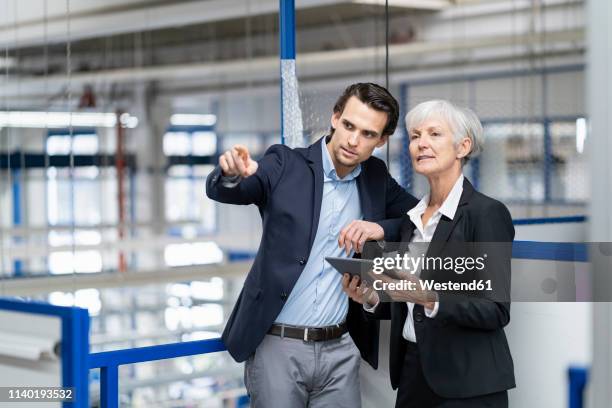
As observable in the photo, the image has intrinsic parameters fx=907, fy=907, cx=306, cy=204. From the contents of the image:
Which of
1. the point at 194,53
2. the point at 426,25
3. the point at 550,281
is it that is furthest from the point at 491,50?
the point at 550,281

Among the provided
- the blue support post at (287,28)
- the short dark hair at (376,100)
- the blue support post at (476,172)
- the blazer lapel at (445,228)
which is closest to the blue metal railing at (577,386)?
the blazer lapel at (445,228)

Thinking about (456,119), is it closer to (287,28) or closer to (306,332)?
(306,332)

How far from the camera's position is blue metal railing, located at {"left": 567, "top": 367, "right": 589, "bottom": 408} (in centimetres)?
193

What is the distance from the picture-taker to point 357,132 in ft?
8.00

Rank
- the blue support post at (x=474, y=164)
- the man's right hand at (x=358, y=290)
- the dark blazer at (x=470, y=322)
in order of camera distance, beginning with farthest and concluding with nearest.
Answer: the blue support post at (x=474, y=164)
the man's right hand at (x=358, y=290)
the dark blazer at (x=470, y=322)

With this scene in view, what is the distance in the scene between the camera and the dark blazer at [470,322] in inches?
85.7

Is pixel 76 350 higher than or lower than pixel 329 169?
lower

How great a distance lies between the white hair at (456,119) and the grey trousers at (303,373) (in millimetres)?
673

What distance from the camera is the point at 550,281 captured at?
2715 millimetres

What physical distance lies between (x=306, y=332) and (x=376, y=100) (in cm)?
67

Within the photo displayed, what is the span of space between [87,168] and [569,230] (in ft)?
38.8

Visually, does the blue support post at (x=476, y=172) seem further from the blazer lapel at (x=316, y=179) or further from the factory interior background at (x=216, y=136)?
the blazer lapel at (x=316, y=179)

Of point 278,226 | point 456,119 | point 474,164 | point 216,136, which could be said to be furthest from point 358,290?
point 216,136

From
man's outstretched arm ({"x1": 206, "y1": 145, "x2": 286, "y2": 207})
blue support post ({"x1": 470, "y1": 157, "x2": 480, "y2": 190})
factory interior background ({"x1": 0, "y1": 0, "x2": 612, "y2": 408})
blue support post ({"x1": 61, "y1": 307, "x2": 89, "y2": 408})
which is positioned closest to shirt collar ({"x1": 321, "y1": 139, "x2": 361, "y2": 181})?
man's outstretched arm ({"x1": 206, "y1": 145, "x2": 286, "y2": 207})
